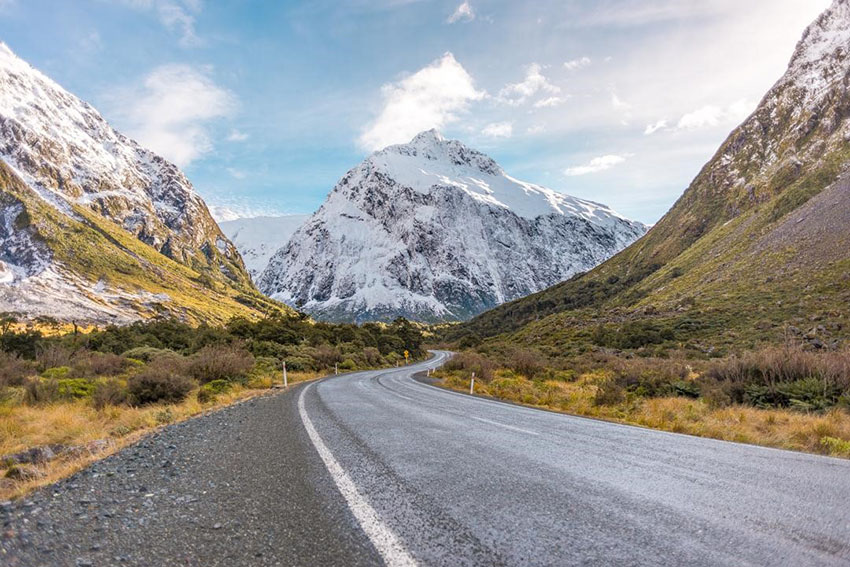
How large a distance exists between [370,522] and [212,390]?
15.3 metres

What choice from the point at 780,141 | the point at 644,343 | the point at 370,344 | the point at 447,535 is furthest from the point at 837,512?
the point at 780,141

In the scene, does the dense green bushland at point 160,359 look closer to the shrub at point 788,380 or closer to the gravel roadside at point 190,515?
the gravel roadside at point 190,515

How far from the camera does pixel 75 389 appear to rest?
48.8 ft

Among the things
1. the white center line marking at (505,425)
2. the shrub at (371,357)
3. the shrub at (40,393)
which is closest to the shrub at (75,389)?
the shrub at (40,393)

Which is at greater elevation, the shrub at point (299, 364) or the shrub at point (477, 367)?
the shrub at point (299, 364)

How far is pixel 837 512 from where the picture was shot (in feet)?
12.0

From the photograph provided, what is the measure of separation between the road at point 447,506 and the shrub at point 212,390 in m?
8.53

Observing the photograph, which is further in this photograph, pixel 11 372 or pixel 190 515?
pixel 11 372

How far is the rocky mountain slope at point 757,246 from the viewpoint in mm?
37938

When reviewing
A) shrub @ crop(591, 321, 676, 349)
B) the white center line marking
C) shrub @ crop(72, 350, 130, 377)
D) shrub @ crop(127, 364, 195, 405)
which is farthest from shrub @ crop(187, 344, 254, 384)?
shrub @ crop(591, 321, 676, 349)

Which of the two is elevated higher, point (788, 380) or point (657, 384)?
point (788, 380)

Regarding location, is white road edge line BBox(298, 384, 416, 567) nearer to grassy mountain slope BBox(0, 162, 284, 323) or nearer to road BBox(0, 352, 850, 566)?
road BBox(0, 352, 850, 566)

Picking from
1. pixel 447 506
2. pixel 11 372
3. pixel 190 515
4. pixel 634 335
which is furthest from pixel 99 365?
pixel 634 335

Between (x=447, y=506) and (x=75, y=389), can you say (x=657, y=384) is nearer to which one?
(x=447, y=506)
